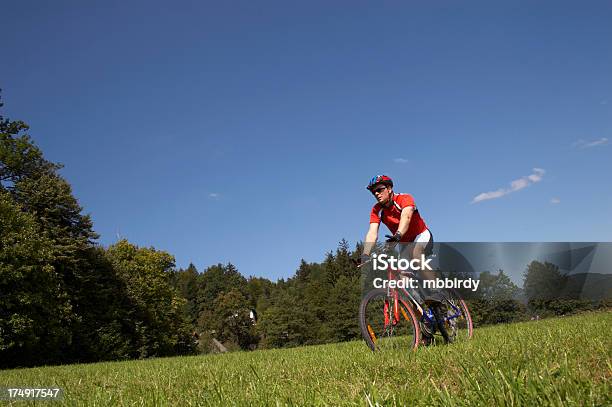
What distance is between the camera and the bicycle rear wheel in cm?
662

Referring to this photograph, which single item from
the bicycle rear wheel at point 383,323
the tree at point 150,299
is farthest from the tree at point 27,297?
the bicycle rear wheel at point 383,323

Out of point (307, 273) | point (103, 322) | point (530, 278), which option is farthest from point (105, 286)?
point (307, 273)

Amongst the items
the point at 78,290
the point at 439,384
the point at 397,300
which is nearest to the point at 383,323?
the point at 397,300

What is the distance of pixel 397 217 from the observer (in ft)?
23.1

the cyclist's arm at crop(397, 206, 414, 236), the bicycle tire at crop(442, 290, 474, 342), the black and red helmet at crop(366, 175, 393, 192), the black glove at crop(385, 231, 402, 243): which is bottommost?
the bicycle tire at crop(442, 290, 474, 342)

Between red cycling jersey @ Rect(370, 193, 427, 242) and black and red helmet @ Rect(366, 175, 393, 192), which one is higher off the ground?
black and red helmet @ Rect(366, 175, 393, 192)

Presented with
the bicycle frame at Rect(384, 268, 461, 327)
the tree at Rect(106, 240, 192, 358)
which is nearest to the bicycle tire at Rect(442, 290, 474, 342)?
the bicycle frame at Rect(384, 268, 461, 327)

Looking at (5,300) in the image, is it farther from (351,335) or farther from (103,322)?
(351,335)

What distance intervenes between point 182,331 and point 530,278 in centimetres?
4820

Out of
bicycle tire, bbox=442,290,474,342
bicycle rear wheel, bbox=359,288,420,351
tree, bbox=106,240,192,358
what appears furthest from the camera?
tree, bbox=106,240,192,358

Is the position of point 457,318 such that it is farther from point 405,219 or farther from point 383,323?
point 405,219

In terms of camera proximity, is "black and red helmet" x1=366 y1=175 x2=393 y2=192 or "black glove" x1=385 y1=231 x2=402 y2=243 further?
"black and red helmet" x1=366 y1=175 x2=393 y2=192

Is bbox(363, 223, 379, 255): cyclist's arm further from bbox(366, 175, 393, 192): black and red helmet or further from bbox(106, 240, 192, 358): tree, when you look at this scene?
bbox(106, 240, 192, 358): tree

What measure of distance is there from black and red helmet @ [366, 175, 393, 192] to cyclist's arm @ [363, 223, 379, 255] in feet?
2.07
